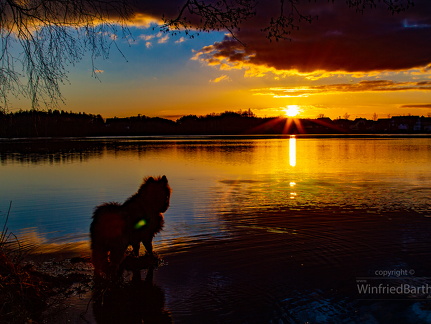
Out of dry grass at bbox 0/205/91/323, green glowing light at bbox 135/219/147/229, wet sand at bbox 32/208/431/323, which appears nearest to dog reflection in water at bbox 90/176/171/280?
green glowing light at bbox 135/219/147/229

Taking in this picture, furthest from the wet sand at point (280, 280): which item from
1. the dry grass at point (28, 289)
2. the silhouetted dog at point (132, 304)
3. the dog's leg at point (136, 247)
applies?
the dog's leg at point (136, 247)

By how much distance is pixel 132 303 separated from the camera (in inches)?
260

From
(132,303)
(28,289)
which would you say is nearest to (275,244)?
(132,303)

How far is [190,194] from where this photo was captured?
59.7 ft

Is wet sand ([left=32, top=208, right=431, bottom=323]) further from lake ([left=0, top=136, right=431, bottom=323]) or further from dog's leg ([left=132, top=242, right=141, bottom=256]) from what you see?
dog's leg ([left=132, top=242, right=141, bottom=256])

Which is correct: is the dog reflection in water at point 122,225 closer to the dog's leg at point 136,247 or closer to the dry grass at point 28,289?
the dog's leg at point 136,247

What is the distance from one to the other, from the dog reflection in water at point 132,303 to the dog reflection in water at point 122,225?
1.28ft

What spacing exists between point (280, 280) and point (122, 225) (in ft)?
10.4

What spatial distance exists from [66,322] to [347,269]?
5365mm

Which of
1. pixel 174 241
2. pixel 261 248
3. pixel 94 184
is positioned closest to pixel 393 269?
pixel 261 248

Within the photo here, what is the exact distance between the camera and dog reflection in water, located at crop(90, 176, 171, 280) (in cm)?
704

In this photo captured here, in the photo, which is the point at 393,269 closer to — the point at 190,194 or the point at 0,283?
the point at 0,283

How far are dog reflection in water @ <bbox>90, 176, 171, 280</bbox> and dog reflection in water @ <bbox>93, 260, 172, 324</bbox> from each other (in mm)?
389

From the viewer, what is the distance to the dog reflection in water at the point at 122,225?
23.1ft
